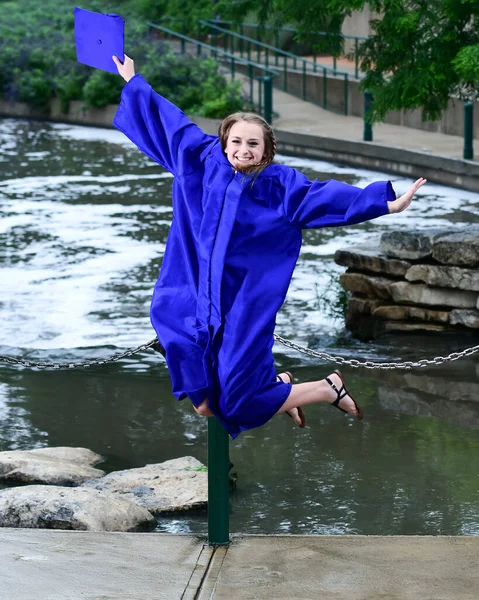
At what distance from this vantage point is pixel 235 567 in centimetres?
468

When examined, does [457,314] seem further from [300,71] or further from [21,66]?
[21,66]

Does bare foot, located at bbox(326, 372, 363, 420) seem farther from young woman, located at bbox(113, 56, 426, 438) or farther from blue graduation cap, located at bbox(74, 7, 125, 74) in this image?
blue graduation cap, located at bbox(74, 7, 125, 74)

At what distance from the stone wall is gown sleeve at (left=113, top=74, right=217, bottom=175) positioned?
176 inches

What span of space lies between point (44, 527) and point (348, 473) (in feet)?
5.94

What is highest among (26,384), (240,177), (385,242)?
(240,177)

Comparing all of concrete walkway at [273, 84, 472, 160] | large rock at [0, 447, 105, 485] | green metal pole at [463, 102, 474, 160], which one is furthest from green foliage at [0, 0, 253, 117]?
large rock at [0, 447, 105, 485]

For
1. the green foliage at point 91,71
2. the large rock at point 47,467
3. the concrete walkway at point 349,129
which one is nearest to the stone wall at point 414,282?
the large rock at point 47,467

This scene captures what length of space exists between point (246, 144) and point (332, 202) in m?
0.40

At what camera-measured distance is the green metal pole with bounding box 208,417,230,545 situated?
4.84 metres

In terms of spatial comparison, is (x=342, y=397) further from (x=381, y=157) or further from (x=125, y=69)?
(x=381, y=157)

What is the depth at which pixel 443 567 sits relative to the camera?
4.64 metres

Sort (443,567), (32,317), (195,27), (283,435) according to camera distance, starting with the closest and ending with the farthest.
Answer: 1. (443,567)
2. (283,435)
3. (32,317)
4. (195,27)

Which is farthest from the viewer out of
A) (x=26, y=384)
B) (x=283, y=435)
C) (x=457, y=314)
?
(x=457, y=314)

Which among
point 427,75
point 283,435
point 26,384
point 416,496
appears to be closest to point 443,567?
point 416,496
